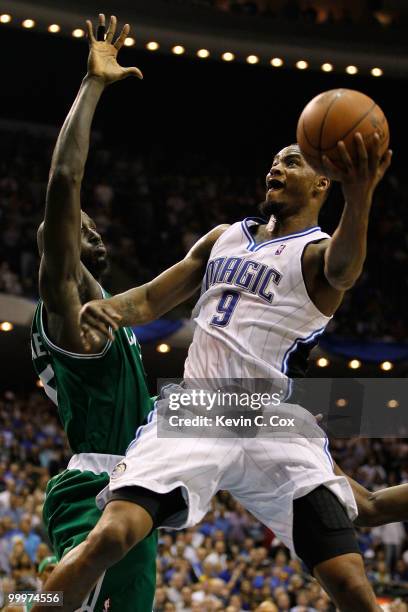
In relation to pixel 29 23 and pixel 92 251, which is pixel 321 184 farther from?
pixel 29 23

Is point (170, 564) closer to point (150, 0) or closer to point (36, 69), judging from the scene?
point (150, 0)

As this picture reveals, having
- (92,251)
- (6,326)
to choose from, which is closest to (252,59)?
(6,326)

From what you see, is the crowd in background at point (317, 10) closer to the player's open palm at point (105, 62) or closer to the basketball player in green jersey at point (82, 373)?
the player's open palm at point (105, 62)

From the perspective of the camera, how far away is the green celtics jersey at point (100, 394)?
15.1 feet

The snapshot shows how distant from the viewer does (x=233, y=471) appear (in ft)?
13.1

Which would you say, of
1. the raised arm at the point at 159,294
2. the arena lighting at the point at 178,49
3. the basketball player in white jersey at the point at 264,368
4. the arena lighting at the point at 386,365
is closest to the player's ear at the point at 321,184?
the basketball player in white jersey at the point at 264,368

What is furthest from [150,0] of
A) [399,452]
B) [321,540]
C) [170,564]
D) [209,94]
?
[321,540]

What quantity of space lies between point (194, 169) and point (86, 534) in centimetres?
1651

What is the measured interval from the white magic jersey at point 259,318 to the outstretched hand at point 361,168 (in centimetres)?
58

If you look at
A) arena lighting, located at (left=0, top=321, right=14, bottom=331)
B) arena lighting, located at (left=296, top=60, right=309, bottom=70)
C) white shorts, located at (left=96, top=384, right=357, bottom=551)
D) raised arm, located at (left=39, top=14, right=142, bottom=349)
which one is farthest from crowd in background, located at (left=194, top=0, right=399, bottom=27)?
white shorts, located at (left=96, top=384, right=357, bottom=551)

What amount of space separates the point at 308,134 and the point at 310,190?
1.86 ft

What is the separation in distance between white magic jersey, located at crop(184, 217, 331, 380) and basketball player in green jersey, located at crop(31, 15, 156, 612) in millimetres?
535

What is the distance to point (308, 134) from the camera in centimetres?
389

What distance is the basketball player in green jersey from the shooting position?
4.36m
